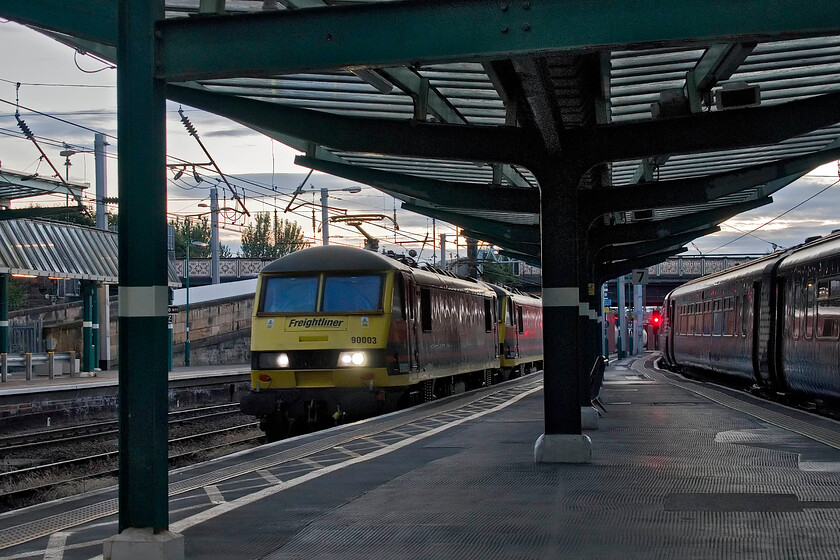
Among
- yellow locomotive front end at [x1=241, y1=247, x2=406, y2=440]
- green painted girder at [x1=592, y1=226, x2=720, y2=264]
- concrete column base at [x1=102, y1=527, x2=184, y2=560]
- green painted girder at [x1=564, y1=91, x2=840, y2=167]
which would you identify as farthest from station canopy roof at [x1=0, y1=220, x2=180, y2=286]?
concrete column base at [x1=102, y1=527, x2=184, y2=560]

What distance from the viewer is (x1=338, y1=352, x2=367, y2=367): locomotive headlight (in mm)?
17156

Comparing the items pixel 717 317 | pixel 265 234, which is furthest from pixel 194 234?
pixel 717 317

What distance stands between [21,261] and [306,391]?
17432 mm

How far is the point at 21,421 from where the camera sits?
22891 mm

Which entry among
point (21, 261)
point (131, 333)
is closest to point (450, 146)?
Answer: point (131, 333)

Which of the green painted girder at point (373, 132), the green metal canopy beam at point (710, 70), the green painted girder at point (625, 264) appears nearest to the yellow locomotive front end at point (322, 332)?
the green painted girder at point (373, 132)

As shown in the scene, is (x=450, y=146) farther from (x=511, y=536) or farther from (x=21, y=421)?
(x=21, y=421)

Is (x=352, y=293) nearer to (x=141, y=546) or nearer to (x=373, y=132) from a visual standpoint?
(x=373, y=132)

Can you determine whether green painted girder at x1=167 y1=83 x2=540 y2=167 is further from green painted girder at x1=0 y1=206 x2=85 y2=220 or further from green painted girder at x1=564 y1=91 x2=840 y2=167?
green painted girder at x1=0 y1=206 x2=85 y2=220

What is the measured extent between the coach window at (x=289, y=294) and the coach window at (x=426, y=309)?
9.36ft

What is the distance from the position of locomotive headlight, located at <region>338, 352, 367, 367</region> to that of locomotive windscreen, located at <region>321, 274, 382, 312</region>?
80 cm

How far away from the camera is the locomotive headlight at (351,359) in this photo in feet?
56.3

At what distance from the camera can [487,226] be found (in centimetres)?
2047

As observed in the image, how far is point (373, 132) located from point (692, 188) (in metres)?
5.36
